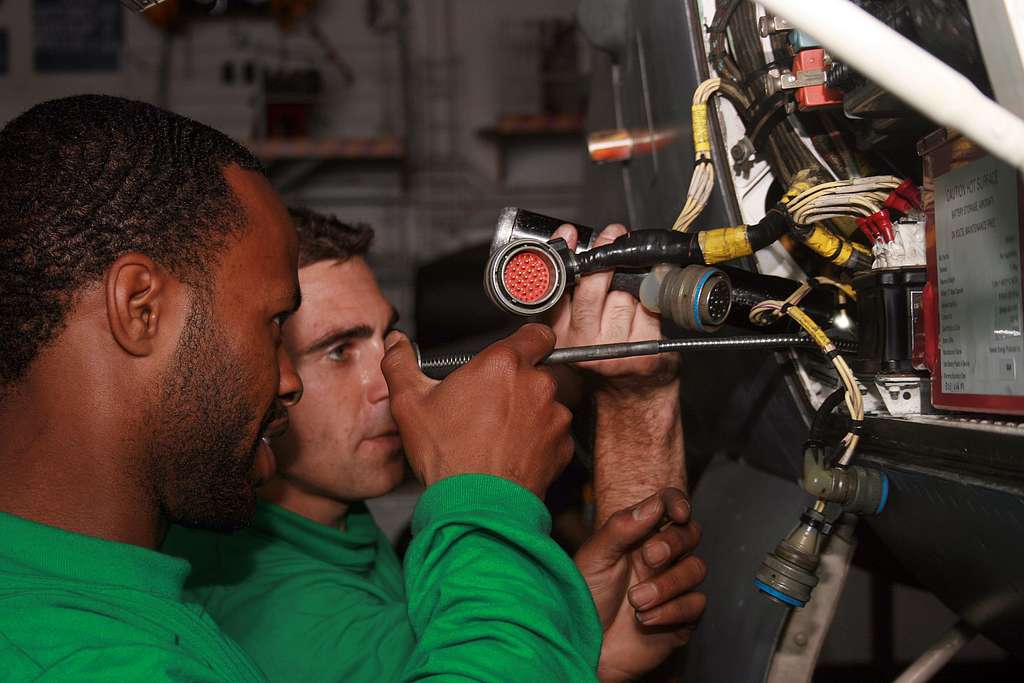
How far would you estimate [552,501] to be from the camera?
1.91m

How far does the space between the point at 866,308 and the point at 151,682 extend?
1.78 feet

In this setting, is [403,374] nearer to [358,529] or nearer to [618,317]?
[618,317]

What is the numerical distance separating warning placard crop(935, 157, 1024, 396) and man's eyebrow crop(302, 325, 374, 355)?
2.69 feet

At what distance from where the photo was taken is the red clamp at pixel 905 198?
0.61 metres

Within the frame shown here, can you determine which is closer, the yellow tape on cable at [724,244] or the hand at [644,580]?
the yellow tape on cable at [724,244]

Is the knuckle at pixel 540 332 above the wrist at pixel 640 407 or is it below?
above

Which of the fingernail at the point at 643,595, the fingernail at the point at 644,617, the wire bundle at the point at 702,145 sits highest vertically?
the wire bundle at the point at 702,145

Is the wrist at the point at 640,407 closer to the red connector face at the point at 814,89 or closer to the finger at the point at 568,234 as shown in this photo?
the finger at the point at 568,234

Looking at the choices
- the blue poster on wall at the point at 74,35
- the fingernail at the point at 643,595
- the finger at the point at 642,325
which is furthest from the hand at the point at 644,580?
the blue poster on wall at the point at 74,35

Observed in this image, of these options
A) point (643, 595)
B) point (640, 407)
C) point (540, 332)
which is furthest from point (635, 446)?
point (540, 332)

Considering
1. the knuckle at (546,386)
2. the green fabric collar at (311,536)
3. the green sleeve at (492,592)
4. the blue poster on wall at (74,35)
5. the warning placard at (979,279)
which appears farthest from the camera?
the blue poster on wall at (74,35)

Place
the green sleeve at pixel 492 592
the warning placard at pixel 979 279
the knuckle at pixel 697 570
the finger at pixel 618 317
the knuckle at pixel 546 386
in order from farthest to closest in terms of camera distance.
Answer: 1. the knuckle at pixel 697 570
2. the finger at pixel 618 317
3. the knuckle at pixel 546 386
4. the green sleeve at pixel 492 592
5. the warning placard at pixel 979 279

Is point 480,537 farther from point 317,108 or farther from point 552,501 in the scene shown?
point 317,108

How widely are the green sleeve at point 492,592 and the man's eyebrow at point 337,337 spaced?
1.85 feet
